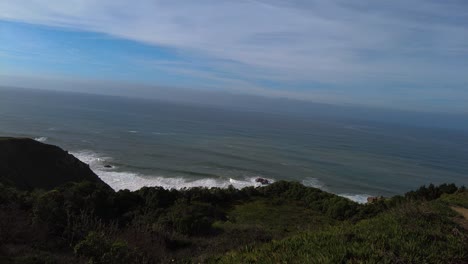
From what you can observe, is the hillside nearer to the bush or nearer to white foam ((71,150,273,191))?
the bush

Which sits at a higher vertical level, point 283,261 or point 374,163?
point 283,261

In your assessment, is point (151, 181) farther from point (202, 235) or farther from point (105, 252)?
point (105, 252)

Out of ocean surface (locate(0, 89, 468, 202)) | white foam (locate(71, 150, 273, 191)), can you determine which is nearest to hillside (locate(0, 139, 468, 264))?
white foam (locate(71, 150, 273, 191))

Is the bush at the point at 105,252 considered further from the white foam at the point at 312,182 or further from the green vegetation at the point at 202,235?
the white foam at the point at 312,182

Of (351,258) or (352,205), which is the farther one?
(352,205)

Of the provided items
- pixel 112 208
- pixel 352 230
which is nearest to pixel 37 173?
pixel 112 208

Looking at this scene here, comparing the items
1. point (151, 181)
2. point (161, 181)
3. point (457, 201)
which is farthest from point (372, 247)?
point (161, 181)

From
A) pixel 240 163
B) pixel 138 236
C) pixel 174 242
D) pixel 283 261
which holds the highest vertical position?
pixel 283 261

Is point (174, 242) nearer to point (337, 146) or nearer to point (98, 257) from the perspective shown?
point (98, 257)

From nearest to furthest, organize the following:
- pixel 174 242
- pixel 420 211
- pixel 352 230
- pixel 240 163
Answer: pixel 352 230 → pixel 420 211 → pixel 174 242 → pixel 240 163
